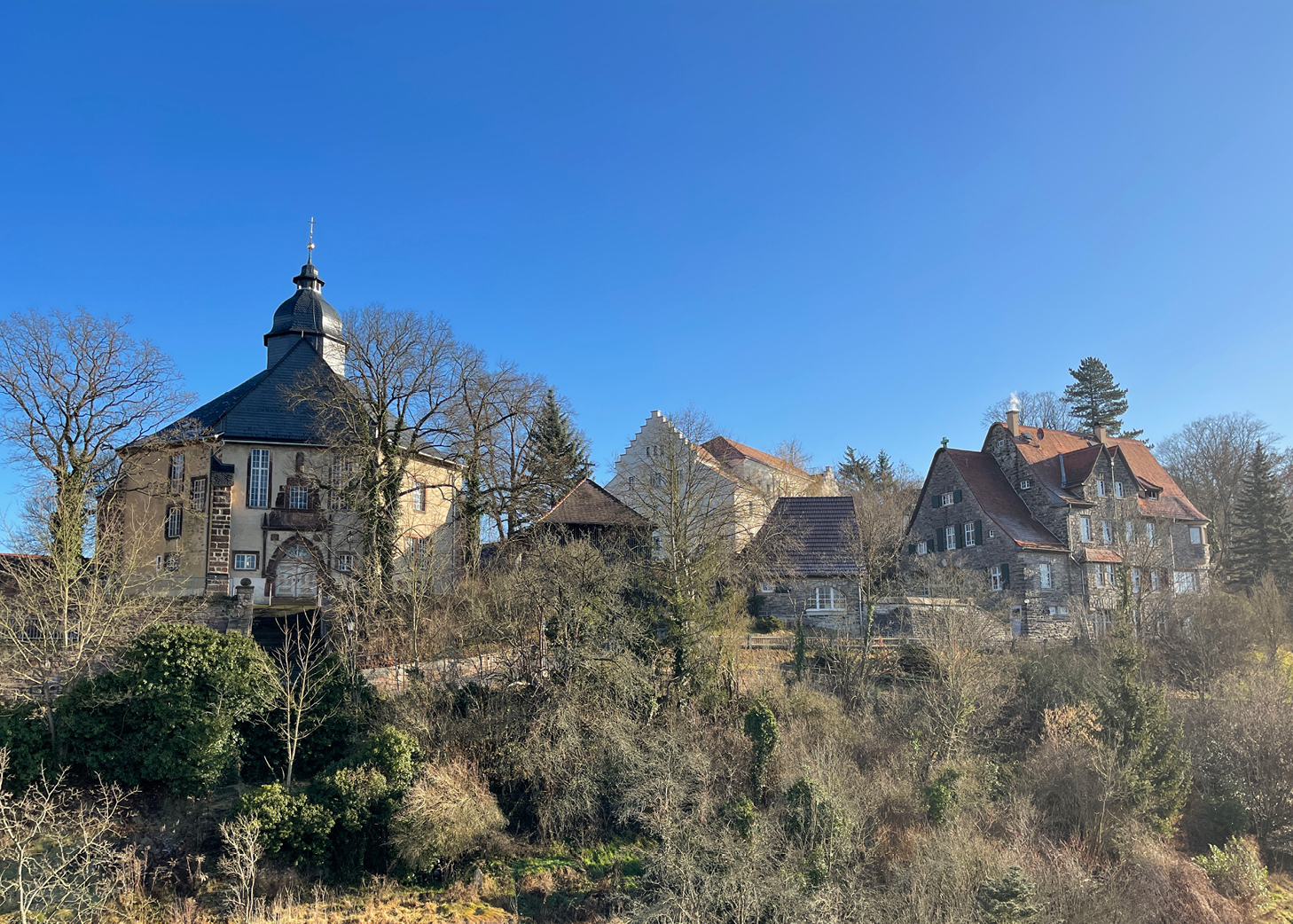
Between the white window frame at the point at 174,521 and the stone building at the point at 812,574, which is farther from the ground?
the white window frame at the point at 174,521

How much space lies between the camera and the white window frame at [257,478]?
102ft

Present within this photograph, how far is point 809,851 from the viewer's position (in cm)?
1630

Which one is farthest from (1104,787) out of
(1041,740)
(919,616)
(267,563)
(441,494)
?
(267,563)

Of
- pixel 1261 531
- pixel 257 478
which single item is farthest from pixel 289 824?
pixel 1261 531

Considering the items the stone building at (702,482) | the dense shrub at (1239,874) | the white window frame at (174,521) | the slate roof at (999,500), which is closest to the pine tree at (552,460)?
the stone building at (702,482)

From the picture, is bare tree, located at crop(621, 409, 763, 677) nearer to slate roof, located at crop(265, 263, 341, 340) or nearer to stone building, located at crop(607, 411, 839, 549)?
stone building, located at crop(607, 411, 839, 549)

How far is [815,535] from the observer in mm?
32375

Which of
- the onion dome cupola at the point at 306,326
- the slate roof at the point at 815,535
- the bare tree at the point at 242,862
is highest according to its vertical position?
the onion dome cupola at the point at 306,326

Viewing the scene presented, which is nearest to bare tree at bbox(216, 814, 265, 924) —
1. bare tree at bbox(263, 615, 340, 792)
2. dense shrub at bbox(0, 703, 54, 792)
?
bare tree at bbox(263, 615, 340, 792)

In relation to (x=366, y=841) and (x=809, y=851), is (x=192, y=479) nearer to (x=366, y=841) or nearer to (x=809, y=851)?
(x=366, y=841)

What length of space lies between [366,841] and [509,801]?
132 inches

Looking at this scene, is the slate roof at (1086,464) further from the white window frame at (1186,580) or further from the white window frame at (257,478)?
the white window frame at (257,478)

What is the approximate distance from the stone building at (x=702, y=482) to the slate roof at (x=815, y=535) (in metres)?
1.38

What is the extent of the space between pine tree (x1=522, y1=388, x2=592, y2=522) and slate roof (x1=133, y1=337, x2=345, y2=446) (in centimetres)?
848
